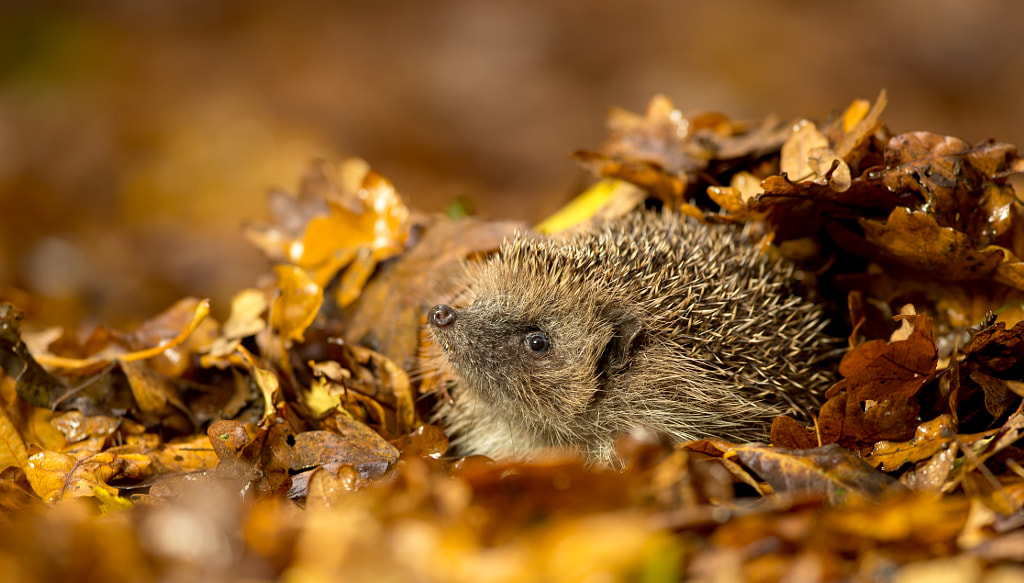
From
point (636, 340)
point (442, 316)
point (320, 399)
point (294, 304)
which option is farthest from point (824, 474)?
point (294, 304)

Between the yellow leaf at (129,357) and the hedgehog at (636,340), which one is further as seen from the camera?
the yellow leaf at (129,357)

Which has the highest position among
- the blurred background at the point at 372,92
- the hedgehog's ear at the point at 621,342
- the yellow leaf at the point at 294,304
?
the blurred background at the point at 372,92

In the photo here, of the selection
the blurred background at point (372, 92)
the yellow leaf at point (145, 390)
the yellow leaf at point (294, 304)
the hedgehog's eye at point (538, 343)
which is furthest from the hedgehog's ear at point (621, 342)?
the blurred background at point (372, 92)

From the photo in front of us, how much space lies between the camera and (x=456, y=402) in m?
3.00

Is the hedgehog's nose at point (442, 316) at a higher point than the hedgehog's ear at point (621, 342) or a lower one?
lower

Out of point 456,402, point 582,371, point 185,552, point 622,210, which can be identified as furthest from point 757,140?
point 185,552

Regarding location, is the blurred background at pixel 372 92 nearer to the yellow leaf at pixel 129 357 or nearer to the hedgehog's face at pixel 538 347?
the yellow leaf at pixel 129 357

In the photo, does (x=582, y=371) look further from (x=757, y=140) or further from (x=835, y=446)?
(x=757, y=140)

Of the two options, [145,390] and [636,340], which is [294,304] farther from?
[636,340]

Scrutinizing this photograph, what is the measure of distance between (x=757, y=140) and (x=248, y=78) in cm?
643

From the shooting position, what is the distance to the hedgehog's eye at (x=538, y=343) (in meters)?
2.73

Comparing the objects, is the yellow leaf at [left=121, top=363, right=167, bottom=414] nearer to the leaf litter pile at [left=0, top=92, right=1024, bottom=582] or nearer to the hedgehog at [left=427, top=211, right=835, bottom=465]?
the leaf litter pile at [left=0, top=92, right=1024, bottom=582]

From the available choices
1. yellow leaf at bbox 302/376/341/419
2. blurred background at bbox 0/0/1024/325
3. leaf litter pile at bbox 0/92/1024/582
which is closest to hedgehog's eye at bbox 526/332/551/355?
leaf litter pile at bbox 0/92/1024/582

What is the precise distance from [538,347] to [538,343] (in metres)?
0.01
